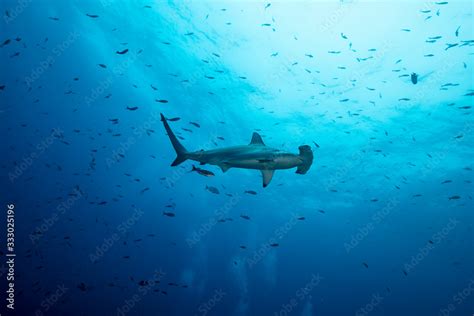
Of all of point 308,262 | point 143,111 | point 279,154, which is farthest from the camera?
point 308,262

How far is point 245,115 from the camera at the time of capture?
25328 millimetres

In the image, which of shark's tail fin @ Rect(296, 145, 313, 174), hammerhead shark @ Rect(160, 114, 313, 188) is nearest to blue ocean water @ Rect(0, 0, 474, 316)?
hammerhead shark @ Rect(160, 114, 313, 188)

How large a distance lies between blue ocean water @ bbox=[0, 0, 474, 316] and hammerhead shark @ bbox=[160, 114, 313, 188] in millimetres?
5610

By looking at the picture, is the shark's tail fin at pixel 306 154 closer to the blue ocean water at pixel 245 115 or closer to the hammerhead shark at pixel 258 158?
the hammerhead shark at pixel 258 158

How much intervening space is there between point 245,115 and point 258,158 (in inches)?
710

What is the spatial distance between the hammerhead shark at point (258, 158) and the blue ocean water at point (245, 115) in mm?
5610

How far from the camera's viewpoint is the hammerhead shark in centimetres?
724

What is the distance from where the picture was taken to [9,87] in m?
31.1

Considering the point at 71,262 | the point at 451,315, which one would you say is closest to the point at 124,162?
the point at 71,262

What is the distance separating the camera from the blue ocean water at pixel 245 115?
1755cm

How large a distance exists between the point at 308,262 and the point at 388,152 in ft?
247

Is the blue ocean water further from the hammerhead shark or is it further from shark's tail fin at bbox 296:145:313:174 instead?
shark's tail fin at bbox 296:145:313:174

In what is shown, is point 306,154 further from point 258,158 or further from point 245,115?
point 245,115

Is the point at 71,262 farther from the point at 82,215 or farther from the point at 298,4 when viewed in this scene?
the point at 298,4
